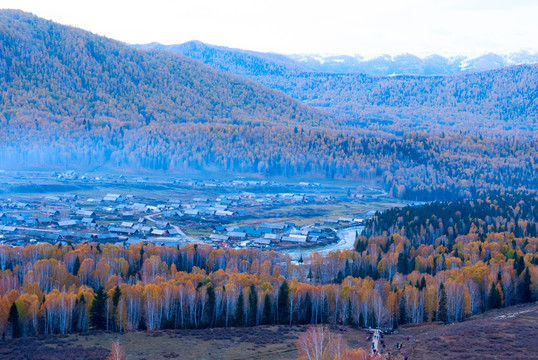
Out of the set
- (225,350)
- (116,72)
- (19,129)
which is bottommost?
(225,350)

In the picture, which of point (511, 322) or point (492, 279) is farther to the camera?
point (492, 279)

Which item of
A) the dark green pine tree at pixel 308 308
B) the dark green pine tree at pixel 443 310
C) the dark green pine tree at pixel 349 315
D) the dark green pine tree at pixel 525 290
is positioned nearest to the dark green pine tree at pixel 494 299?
the dark green pine tree at pixel 525 290

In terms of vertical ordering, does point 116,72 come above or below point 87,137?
above

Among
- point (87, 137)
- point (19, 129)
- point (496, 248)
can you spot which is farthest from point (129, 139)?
point (496, 248)

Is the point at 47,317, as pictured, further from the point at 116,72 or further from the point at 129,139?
the point at 116,72

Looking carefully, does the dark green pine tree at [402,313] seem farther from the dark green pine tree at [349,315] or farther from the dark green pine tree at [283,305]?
the dark green pine tree at [283,305]

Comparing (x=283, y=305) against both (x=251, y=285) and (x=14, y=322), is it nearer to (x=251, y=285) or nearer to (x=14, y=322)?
(x=251, y=285)
